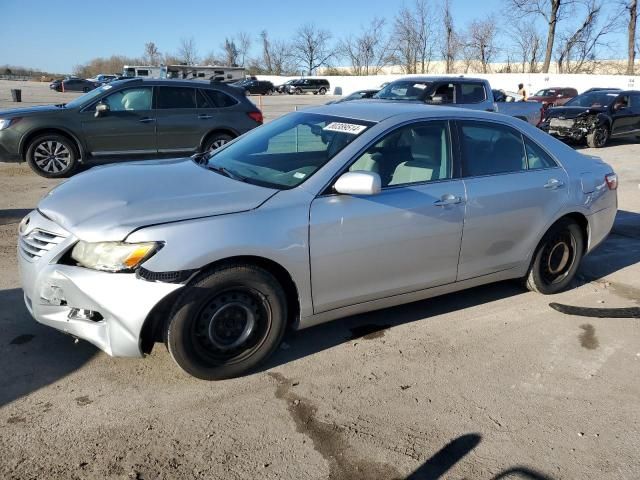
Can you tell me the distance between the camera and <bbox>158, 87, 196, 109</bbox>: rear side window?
9703 mm

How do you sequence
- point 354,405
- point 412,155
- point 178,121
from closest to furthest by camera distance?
1. point 354,405
2. point 412,155
3. point 178,121

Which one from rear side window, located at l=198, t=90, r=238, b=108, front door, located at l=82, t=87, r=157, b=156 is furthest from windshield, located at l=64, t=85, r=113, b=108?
rear side window, located at l=198, t=90, r=238, b=108

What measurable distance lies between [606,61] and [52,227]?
232ft

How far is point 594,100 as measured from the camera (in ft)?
54.7

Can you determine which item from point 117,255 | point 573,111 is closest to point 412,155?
point 117,255

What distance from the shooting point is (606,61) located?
6188 centimetres

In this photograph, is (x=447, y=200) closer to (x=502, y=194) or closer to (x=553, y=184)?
(x=502, y=194)

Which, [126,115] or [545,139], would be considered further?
[126,115]

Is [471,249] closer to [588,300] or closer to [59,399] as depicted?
[588,300]

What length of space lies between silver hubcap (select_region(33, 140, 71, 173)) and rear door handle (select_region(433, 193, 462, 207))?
290 inches

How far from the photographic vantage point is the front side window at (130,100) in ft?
30.8

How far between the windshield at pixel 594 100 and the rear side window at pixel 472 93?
222 inches

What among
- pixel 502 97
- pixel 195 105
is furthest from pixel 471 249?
pixel 502 97

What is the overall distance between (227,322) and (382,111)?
6.38ft
